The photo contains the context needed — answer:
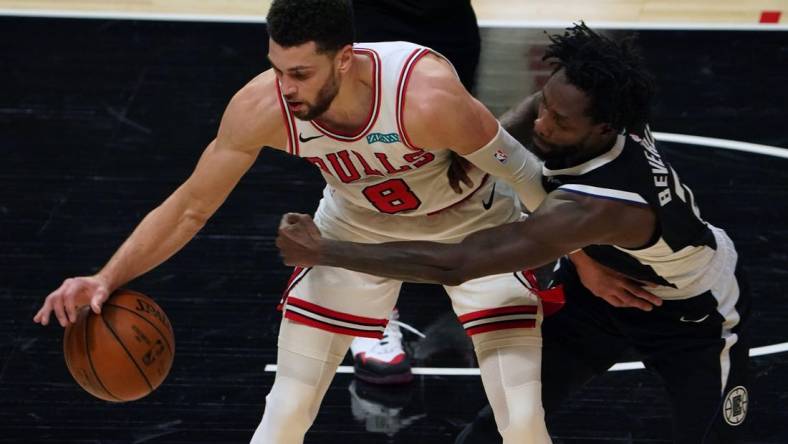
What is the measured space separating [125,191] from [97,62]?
1.71 m

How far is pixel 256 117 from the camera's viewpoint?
4281 millimetres

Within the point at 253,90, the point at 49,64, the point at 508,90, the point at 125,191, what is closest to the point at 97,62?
the point at 49,64

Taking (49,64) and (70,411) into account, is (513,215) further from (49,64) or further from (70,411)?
(49,64)

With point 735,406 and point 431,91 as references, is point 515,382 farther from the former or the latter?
point 431,91

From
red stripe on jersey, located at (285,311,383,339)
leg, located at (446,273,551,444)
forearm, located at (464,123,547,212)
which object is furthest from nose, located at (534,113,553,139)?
red stripe on jersey, located at (285,311,383,339)

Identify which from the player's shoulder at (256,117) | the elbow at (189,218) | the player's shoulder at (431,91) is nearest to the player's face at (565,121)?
the player's shoulder at (431,91)

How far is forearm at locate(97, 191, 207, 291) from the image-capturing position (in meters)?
4.33

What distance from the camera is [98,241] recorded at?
6.57 m

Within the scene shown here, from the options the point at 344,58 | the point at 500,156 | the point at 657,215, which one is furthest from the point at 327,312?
the point at 657,215

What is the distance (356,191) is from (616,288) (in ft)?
3.18

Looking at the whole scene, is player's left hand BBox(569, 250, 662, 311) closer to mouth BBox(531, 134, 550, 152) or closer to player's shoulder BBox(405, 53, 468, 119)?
mouth BBox(531, 134, 550, 152)

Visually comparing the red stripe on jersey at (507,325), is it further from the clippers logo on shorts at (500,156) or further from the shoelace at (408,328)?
the shoelace at (408,328)

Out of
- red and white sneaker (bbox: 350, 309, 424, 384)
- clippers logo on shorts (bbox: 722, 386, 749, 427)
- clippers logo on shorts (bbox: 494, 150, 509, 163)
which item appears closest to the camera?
clippers logo on shorts (bbox: 494, 150, 509, 163)

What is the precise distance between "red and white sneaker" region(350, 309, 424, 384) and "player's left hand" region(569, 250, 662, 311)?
1413mm
